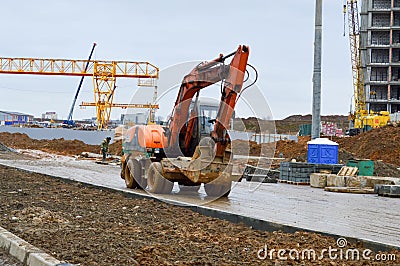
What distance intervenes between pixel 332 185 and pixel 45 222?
1185cm

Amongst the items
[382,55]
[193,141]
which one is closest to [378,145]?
[193,141]

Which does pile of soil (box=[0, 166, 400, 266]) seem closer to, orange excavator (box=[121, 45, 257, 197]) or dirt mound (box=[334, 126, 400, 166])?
orange excavator (box=[121, 45, 257, 197])

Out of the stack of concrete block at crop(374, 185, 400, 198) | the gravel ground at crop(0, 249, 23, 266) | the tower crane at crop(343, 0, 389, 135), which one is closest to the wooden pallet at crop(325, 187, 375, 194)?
the stack of concrete block at crop(374, 185, 400, 198)

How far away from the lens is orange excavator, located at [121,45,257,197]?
1351 cm

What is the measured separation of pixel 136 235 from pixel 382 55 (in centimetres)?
7977

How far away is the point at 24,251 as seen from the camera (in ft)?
23.0

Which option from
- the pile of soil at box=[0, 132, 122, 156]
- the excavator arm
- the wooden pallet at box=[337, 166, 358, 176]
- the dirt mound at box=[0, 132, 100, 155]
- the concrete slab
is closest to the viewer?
the concrete slab

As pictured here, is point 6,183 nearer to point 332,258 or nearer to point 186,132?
point 186,132

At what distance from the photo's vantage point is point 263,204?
13383mm

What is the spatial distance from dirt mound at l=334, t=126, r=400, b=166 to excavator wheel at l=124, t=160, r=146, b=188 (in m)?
19.0

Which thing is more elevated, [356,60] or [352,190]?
[356,60]

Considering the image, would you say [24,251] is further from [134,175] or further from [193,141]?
[134,175]

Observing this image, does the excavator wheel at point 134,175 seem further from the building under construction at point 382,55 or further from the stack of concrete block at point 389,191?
the building under construction at point 382,55

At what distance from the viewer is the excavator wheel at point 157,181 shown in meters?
14.7
